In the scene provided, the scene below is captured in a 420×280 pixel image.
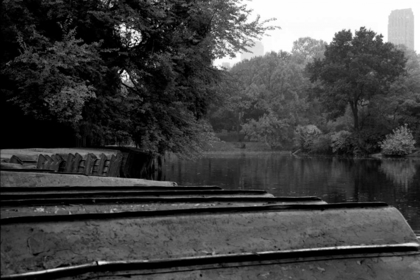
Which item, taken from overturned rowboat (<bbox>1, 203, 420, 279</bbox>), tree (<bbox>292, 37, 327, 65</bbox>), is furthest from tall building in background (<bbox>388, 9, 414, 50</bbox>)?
overturned rowboat (<bbox>1, 203, 420, 279</bbox>)

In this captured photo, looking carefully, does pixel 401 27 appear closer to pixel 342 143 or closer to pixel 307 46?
pixel 307 46

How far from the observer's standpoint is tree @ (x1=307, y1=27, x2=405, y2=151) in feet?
148

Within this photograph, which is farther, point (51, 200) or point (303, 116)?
point (303, 116)

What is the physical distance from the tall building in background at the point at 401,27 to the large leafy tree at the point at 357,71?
14937 cm

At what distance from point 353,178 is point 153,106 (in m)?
13.4

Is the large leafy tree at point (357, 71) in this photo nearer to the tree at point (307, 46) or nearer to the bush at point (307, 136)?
the bush at point (307, 136)

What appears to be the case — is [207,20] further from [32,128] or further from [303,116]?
[303,116]

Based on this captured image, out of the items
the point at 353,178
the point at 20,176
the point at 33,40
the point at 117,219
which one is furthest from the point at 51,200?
the point at 353,178

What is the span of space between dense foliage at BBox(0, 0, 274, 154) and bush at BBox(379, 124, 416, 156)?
29.9 metres

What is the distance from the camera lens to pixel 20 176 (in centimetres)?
348

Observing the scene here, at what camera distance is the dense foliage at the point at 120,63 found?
9.66 metres

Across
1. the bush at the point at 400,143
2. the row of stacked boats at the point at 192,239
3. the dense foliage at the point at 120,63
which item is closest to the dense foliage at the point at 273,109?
the bush at the point at 400,143

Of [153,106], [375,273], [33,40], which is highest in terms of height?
[33,40]

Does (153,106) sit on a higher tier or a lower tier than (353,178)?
higher
